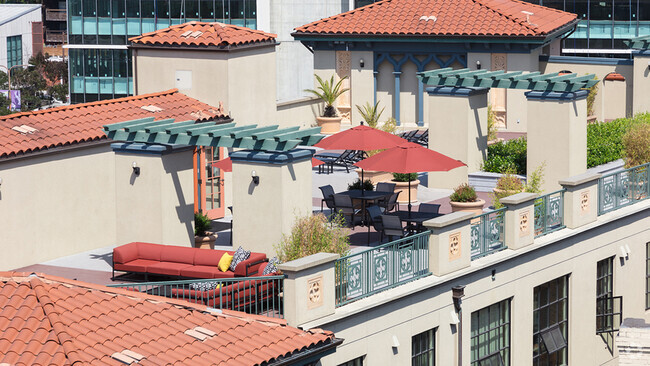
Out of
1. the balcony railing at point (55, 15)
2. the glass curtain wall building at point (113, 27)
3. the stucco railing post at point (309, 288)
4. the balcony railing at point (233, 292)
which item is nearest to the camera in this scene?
the stucco railing post at point (309, 288)

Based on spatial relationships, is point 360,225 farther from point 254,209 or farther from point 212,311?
point 212,311

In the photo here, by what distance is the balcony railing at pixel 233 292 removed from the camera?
19.1 metres

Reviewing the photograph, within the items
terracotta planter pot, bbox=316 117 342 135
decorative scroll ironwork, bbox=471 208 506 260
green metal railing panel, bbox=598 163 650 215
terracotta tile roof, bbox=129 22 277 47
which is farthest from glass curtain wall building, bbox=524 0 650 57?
decorative scroll ironwork, bbox=471 208 506 260

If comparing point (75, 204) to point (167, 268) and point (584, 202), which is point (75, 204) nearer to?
point (167, 268)

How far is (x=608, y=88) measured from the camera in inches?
1560

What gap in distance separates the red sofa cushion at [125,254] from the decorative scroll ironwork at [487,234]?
6.11m

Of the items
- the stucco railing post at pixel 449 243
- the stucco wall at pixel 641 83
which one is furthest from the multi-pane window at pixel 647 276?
the stucco wall at pixel 641 83

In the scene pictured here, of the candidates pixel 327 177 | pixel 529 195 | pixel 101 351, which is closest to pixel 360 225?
pixel 529 195

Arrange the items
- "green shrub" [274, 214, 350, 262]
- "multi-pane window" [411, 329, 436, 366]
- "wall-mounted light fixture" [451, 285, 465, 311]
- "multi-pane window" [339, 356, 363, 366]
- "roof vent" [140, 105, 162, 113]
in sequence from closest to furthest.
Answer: "multi-pane window" [339, 356, 363, 366]
"green shrub" [274, 214, 350, 262]
"multi-pane window" [411, 329, 436, 366]
"wall-mounted light fixture" [451, 285, 465, 311]
"roof vent" [140, 105, 162, 113]

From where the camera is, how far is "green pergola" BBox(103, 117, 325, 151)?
2227 cm

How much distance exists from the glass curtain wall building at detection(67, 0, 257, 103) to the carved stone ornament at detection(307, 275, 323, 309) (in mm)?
61973

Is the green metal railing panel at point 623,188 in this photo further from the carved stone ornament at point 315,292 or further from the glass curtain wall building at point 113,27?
the glass curtain wall building at point 113,27

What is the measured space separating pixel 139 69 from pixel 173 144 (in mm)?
8343

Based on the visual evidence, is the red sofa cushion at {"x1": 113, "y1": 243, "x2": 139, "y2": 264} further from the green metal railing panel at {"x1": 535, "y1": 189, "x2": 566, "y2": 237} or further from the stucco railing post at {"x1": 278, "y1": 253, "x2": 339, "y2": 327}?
the green metal railing panel at {"x1": 535, "y1": 189, "x2": 566, "y2": 237}
